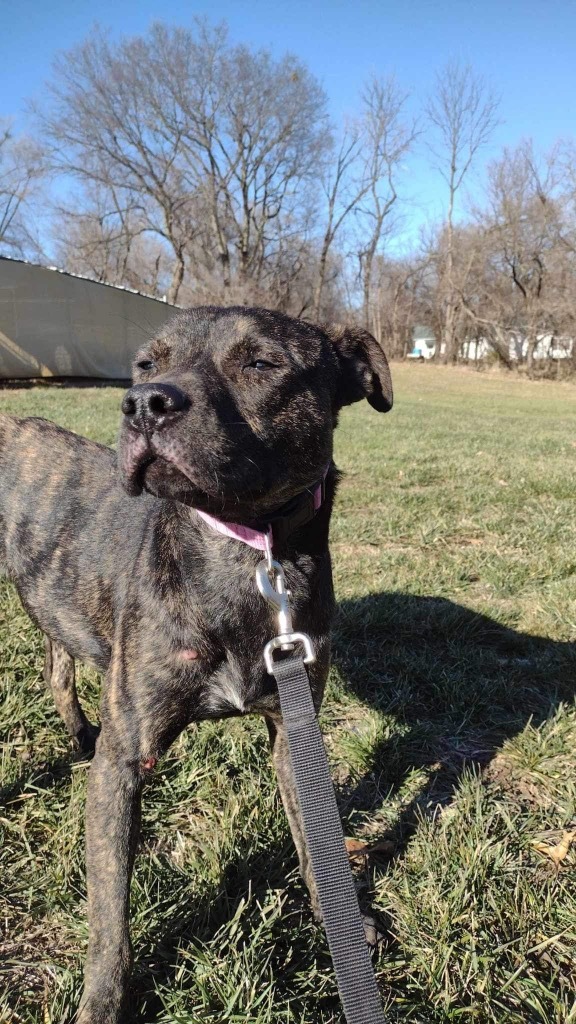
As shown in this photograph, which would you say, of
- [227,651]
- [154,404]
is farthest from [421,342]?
[154,404]

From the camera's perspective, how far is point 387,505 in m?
6.39

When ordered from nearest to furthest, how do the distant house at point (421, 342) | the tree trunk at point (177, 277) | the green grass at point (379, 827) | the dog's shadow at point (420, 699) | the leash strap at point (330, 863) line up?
the leash strap at point (330, 863) → the green grass at point (379, 827) → the dog's shadow at point (420, 699) → the tree trunk at point (177, 277) → the distant house at point (421, 342)

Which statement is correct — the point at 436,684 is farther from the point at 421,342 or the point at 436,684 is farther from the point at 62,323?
the point at 421,342

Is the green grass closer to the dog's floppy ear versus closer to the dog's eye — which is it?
the dog's floppy ear

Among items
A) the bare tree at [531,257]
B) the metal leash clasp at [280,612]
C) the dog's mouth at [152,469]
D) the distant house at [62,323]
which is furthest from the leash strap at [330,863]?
the bare tree at [531,257]

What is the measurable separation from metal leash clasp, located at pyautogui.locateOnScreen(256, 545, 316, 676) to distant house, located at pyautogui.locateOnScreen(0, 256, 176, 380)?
1564cm

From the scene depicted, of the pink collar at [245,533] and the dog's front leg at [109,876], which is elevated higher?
the pink collar at [245,533]

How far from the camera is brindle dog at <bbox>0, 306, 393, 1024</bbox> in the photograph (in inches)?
70.2

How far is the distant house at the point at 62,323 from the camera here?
17.5 metres

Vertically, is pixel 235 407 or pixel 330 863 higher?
pixel 235 407

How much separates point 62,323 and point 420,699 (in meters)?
18.4

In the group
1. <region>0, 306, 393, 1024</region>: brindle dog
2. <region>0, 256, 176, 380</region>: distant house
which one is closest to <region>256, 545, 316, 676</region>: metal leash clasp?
<region>0, 306, 393, 1024</region>: brindle dog

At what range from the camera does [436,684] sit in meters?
3.34

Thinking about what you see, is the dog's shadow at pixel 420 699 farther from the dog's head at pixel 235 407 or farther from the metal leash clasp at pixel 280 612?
the dog's head at pixel 235 407
